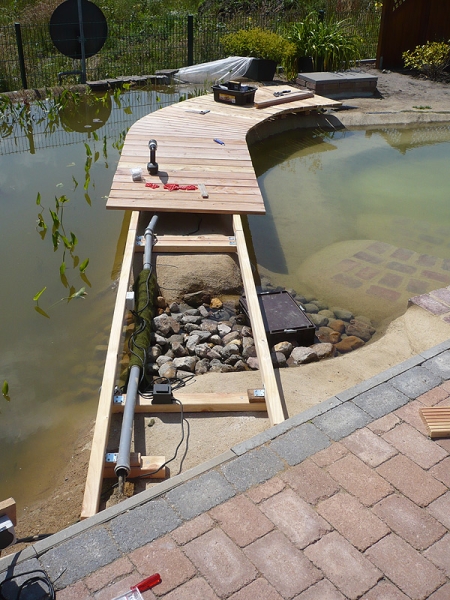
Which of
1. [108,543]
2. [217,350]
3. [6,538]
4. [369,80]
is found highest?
[369,80]

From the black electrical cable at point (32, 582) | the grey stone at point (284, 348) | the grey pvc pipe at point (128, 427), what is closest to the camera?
the black electrical cable at point (32, 582)

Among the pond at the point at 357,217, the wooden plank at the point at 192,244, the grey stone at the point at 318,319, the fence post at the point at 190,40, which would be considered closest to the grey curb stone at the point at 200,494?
the grey stone at the point at 318,319

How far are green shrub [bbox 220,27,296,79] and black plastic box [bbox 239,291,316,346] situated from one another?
26.8 ft

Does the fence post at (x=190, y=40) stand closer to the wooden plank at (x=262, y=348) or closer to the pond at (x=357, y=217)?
the pond at (x=357, y=217)

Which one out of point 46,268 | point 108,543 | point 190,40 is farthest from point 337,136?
point 108,543

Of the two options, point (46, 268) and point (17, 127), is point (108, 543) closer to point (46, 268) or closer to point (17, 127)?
point (46, 268)

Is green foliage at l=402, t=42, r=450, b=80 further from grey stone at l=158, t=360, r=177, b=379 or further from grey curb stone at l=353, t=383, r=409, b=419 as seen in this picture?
grey curb stone at l=353, t=383, r=409, b=419

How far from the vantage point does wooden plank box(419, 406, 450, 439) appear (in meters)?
2.85

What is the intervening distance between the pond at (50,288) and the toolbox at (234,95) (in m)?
1.78

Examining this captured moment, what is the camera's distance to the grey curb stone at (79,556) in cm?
211

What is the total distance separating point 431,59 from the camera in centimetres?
1264

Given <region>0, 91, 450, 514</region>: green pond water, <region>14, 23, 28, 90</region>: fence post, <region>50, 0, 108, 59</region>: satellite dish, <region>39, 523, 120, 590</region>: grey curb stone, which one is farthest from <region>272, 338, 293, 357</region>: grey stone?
<region>50, 0, 108, 59</region>: satellite dish

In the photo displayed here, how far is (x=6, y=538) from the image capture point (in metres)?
1.99

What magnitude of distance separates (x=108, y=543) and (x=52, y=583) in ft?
0.84
